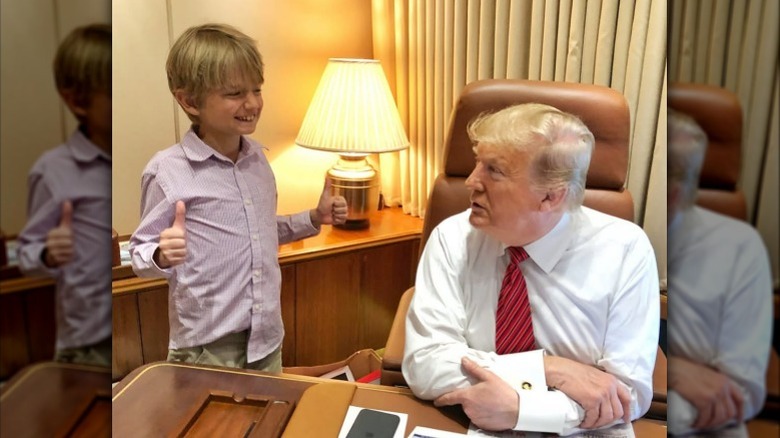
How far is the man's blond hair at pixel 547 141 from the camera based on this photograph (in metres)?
1.07

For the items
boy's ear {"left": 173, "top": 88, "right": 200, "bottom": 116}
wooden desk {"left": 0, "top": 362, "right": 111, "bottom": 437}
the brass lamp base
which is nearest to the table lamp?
the brass lamp base

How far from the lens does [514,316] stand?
112cm

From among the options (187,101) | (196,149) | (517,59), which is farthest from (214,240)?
(517,59)

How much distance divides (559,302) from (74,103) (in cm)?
105

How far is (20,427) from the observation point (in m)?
0.15

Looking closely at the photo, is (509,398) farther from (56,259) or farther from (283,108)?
(283,108)

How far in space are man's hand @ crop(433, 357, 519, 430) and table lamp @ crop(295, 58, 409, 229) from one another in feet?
3.54

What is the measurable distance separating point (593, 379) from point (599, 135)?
1.83 ft

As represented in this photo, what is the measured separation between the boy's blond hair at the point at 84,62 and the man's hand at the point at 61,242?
1.0 inches

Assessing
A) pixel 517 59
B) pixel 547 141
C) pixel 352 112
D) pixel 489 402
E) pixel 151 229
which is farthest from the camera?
pixel 352 112

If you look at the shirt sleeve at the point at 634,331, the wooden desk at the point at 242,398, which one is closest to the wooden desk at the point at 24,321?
the wooden desk at the point at 242,398

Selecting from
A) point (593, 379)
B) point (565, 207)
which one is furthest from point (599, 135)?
point (593, 379)

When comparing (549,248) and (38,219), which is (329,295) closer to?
(549,248)

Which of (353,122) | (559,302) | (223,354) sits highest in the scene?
(353,122)
